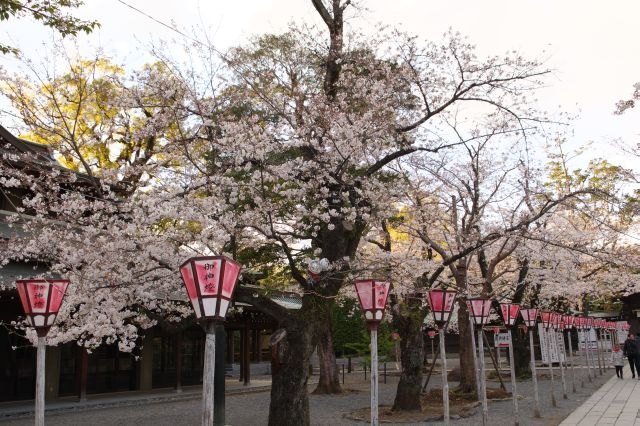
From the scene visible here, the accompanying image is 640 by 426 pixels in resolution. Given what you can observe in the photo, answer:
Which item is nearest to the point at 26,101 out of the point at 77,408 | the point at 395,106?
the point at 395,106

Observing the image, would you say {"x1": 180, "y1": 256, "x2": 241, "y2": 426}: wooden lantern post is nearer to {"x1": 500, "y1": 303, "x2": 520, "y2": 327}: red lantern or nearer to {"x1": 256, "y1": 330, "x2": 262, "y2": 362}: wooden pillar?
{"x1": 500, "y1": 303, "x2": 520, "y2": 327}: red lantern

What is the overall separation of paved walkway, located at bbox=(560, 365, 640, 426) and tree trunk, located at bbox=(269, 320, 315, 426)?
613 centimetres

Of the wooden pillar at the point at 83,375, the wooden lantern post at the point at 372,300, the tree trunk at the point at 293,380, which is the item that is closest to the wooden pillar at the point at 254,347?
the wooden pillar at the point at 83,375

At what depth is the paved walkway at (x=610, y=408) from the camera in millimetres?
12447

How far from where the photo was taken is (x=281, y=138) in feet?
37.2

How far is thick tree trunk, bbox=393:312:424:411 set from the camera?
14516 mm

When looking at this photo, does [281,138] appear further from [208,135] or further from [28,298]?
[28,298]

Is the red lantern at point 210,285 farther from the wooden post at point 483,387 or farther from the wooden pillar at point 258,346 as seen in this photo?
the wooden pillar at point 258,346

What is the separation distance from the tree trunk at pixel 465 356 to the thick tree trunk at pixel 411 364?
156 inches

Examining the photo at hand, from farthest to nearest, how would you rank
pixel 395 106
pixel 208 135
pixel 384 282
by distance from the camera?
pixel 395 106
pixel 208 135
pixel 384 282

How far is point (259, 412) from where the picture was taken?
16.0m

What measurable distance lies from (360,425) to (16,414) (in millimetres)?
8943

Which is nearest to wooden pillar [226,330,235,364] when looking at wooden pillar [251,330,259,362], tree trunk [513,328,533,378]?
wooden pillar [251,330,259,362]

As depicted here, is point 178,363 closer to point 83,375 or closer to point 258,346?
point 83,375
